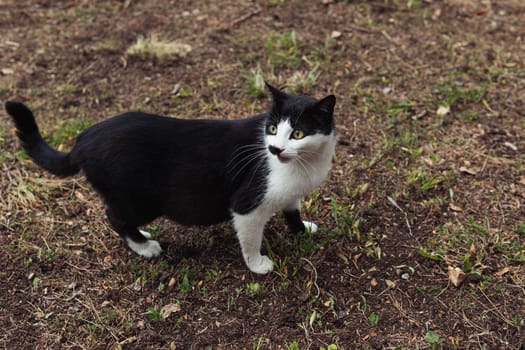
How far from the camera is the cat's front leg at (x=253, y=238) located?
2.58m

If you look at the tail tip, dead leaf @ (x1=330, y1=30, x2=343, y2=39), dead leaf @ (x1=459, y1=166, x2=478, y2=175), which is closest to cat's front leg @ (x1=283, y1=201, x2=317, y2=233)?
dead leaf @ (x1=459, y1=166, x2=478, y2=175)

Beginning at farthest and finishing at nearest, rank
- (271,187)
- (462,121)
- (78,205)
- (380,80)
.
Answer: (380,80) → (462,121) → (78,205) → (271,187)

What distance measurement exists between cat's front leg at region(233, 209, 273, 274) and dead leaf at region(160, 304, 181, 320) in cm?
46

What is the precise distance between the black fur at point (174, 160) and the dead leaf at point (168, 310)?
0.54m

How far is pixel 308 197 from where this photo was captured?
330cm

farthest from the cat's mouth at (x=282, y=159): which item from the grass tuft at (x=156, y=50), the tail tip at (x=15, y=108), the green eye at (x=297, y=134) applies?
the grass tuft at (x=156, y=50)

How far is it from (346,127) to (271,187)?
60.6 inches

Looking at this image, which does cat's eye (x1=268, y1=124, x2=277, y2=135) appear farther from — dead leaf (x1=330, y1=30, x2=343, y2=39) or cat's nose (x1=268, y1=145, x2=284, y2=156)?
dead leaf (x1=330, y1=30, x2=343, y2=39)

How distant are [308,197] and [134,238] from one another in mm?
1160

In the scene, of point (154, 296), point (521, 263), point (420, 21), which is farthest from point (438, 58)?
point (154, 296)

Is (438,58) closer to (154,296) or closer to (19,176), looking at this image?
(154,296)

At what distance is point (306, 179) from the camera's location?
2.49 metres

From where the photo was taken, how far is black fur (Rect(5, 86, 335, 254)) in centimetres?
246

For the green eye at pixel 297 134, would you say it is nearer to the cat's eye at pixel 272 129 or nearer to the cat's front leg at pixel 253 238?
the cat's eye at pixel 272 129
